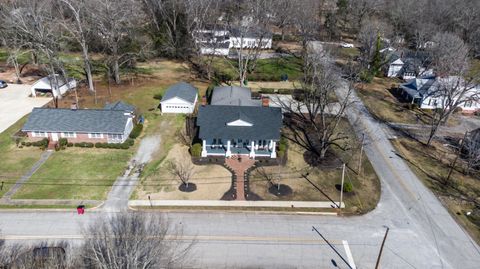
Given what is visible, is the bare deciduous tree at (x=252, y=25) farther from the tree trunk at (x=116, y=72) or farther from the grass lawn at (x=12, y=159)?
the grass lawn at (x=12, y=159)

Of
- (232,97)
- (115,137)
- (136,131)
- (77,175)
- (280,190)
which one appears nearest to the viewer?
(280,190)

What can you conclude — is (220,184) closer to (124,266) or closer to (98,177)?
(98,177)

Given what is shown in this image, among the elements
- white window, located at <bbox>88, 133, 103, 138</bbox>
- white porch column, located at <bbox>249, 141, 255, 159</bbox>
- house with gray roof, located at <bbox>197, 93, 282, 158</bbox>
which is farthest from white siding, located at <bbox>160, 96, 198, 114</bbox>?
white porch column, located at <bbox>249, 141, 255, 159</bbox>

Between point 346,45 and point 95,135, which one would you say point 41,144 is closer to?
point 95,135

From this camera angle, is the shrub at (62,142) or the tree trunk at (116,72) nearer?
the shrub at (62,142)

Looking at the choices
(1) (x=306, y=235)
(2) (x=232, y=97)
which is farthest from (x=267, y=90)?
(1) (x=306, y=235)

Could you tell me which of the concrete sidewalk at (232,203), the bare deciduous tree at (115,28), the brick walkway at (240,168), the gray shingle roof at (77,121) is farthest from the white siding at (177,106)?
the concrete sidewalk at (232,203)
